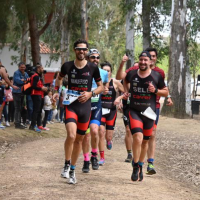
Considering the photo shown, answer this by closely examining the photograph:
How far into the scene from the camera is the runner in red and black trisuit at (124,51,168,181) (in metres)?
8.67

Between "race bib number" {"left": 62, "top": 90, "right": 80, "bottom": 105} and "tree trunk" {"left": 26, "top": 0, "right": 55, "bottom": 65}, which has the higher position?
"tree trunk" {"left": 26, "top": 0, "right": 55, "bottom": 65}

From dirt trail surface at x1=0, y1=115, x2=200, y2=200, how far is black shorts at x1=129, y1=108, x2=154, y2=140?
0.87m

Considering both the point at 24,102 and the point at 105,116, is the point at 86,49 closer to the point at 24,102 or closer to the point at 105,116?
the point at 105,116

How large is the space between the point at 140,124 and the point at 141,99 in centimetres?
41

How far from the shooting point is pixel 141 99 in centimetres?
880

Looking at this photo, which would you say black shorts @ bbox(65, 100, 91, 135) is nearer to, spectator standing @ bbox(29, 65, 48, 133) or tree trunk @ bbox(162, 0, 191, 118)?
spectator standing @ bbox(29, 65, 48, 133)

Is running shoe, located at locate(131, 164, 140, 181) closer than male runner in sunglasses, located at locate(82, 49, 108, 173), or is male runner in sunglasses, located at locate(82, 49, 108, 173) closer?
running shoe, located at locate(131, 164, 140, 181)

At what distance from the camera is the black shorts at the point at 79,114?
27.6ft

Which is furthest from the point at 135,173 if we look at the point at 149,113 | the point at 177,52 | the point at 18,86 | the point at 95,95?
the point at 177,52

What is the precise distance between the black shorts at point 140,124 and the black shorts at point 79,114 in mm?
753

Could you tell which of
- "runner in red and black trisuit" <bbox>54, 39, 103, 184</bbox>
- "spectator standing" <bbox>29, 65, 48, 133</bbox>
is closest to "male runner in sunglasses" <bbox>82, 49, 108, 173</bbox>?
"runner in red and black trisuit" <bbox>54, 39, 103, 184</bbox>

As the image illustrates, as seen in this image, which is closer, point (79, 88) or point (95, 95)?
point (79, 88)

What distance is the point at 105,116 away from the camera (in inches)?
445

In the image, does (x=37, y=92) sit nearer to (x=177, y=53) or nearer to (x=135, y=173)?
(x=135, y=173)
